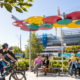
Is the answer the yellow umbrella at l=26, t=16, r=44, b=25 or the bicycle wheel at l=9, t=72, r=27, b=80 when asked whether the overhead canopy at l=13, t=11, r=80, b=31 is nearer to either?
the yellow umbrella at l=26, t=16, r=44, b=25

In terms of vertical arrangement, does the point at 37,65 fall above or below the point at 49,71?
above

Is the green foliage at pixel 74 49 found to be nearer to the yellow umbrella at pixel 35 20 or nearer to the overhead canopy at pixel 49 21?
the overhead canopy at pixel 49 21

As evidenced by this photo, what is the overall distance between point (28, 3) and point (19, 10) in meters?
0.17

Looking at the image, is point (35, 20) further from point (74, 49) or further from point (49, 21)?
point (74, 49)

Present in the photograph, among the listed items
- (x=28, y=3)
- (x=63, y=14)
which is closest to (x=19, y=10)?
(x=28, y=3)

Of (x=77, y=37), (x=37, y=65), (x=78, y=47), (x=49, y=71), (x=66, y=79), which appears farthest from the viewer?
(x=77, y=37)

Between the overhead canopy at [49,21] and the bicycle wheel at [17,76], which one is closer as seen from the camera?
the bicycle wheel at [17,76]

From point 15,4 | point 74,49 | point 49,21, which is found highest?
point 49,21

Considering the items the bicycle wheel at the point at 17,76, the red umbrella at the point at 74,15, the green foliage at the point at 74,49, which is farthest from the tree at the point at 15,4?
the green foliage at the point at 74,49

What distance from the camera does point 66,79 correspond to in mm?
5797

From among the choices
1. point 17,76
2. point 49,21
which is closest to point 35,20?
point 49,21

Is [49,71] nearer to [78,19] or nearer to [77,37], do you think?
[78,19]

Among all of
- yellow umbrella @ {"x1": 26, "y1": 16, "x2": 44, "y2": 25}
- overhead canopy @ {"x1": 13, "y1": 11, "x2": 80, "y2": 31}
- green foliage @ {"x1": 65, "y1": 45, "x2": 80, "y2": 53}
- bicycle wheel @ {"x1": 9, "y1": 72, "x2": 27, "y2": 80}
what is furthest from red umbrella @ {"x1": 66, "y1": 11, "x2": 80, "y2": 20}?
green foliage @ {"x1": 65, "y1": 45, "x2": 80, "y2": 53}

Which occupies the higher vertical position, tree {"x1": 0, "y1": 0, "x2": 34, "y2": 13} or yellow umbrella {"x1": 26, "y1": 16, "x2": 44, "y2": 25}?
yellow umbrella {"x1": 26, "y1": 16, "x2": 44, "y2": 25}
